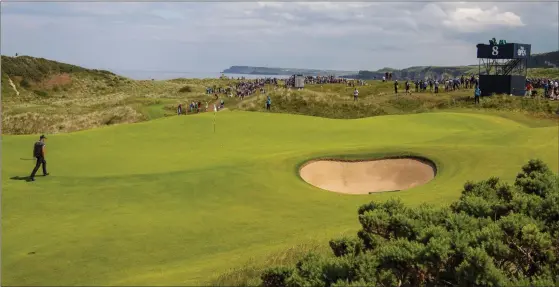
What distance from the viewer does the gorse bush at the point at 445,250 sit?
10.1m

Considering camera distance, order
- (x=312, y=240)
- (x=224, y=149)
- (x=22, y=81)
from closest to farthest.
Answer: (x=312, y=240)
(x=224, y=149)
(x=22, y=81)

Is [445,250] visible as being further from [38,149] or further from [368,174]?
[38,149]

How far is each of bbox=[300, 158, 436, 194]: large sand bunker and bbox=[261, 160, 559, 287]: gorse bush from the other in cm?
920

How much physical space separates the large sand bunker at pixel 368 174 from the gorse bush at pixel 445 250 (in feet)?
30.2

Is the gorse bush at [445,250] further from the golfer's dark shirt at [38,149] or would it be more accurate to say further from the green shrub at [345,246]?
the golfer's dark shirt at [38,149]

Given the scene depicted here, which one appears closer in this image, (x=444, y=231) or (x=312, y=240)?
(x=444, y=231)

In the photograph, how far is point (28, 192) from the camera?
64.1 ft

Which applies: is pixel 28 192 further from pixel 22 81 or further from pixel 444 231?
pixel 22 81

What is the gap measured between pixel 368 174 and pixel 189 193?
948 centimetres

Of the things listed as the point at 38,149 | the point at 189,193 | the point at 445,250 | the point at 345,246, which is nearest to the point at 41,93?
the point at 38,149

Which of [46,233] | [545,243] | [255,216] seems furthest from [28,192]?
[545,243]

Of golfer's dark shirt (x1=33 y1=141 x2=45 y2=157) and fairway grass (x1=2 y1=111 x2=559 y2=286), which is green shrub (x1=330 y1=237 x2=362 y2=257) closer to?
fairway grass (x1=2 y1=111 x2=559 y2=286)

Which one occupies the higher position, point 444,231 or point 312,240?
point 444,231

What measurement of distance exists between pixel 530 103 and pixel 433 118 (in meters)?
17.4
